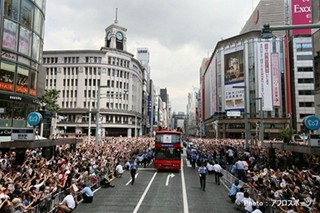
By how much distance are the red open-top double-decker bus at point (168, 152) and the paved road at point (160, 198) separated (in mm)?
4244

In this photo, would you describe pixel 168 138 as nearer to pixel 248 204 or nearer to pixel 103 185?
pixel 103 185

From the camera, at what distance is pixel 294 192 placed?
10648mm

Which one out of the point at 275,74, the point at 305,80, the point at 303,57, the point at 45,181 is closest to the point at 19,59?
the point at 45,181

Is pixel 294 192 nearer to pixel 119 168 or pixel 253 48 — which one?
pixel 119 168

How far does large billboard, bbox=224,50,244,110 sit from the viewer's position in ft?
299

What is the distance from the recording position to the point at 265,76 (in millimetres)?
86625

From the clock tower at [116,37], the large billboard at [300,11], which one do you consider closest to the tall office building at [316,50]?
the large billboard at [300,11]

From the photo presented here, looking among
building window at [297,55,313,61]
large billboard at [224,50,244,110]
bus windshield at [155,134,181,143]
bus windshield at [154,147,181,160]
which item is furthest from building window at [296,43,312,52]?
bus windshield at [154,147,181,160]

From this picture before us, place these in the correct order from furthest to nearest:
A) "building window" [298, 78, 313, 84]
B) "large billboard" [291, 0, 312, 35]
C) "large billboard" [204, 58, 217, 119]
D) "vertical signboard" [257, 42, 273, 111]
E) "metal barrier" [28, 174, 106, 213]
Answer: "large billboard" [204, 58, 217, 119] < "vertical signboard" [257, 42, 273, 111] < "building window" [298, 78, 313, 84] < "large billboard" [291, 0, 312, 35] < "metal barrier" [28, 174, 106, 213]

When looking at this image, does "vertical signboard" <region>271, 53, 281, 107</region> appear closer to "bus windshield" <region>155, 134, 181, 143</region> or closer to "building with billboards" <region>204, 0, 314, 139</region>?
"building with billboards" <region>204, 0, 314, 139</region>

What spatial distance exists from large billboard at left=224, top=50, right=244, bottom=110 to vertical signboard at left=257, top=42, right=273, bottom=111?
624 cm

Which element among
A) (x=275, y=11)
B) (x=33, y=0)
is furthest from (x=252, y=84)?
(x=33, y=0)

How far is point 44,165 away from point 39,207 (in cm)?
645

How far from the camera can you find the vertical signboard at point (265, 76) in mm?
86250
